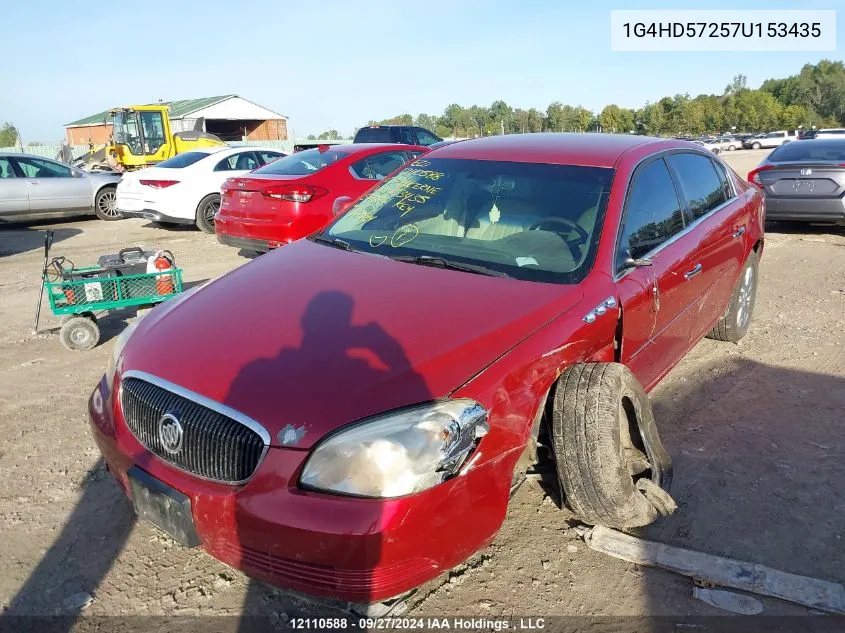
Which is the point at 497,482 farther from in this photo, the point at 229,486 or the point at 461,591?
the point at 229,486

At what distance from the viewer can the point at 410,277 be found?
2.92m

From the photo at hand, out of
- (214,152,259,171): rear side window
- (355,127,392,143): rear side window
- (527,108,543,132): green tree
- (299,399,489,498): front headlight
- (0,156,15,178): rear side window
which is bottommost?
(299,399,489,498): front headlight

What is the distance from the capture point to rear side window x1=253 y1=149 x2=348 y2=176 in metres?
7.86

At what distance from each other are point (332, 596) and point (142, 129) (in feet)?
68.7

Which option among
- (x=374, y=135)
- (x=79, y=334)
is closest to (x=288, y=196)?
(x=79, y=334)

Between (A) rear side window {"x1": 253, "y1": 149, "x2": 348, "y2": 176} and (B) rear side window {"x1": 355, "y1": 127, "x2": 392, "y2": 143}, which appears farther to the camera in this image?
(B) rear side window {"x1": 355, "y1": 127, "x2": 392, "y2": 143}

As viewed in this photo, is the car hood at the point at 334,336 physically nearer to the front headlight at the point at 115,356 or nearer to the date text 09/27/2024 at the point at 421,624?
the front headlight at the point at 115,356

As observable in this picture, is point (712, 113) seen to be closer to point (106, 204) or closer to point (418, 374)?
point (106, 204)

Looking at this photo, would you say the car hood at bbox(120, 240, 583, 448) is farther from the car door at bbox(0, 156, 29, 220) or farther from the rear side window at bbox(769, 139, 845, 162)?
the car door at bbox(0, 156, 29, 220)

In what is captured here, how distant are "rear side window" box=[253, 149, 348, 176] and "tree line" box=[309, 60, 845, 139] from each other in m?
50.1

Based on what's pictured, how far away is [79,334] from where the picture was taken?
532 cm

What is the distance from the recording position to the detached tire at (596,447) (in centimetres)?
253

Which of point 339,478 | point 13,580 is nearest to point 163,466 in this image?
point 339,478

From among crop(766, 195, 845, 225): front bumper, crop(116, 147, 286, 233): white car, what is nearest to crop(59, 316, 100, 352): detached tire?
crop(116, 147, 286, 233): white car
